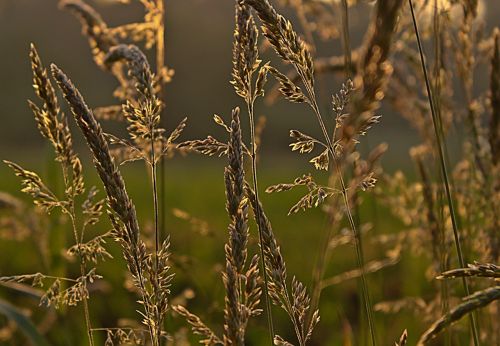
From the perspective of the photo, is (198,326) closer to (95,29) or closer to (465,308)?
(465,308)

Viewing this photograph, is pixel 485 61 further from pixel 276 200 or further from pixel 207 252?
pixel 276 200

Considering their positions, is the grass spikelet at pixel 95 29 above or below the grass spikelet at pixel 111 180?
above

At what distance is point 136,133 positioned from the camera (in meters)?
1.33

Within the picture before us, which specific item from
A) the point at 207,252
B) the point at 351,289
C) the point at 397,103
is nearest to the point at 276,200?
the point at 207,252

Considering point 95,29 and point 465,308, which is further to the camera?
point 95,29

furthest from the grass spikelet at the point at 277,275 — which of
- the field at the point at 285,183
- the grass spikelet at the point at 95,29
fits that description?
the grass spikelet at the point at 95,29

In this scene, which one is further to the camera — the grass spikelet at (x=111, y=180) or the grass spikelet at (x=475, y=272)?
the grass spikelet at (x=111, y=180)

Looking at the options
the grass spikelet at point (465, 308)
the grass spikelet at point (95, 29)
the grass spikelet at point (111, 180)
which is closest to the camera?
the grass spikelet at point (465, 308)

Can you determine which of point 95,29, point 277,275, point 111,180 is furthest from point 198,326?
point 95,29

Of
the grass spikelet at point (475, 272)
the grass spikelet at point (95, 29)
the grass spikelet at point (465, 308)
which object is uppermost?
the grass spikelet at point (95, 29)

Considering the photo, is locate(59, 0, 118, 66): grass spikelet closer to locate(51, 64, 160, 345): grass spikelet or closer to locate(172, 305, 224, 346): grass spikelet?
locate(51, 64, 160, 345): grass spikelet

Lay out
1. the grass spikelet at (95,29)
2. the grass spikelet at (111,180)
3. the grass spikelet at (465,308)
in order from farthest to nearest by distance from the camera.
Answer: the grass spikelet at (95,29), the grass spikelet at (111,180), the grass spikelet at (465,308)

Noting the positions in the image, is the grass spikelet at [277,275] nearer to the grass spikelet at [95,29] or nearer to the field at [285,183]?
the field at [285,183]

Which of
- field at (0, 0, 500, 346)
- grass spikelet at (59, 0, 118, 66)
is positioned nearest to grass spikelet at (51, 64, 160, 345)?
field at (0, 0, 500, 346)
